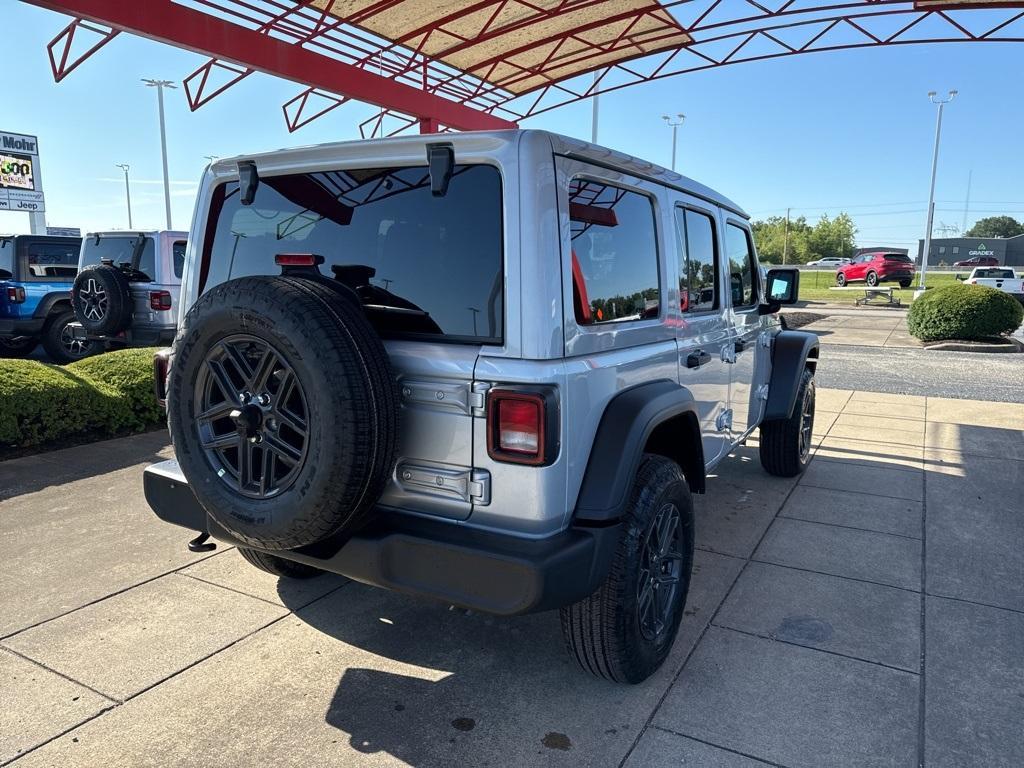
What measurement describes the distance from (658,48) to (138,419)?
10938 millimetres

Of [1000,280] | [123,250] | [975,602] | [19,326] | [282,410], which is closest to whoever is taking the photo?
[282,410]

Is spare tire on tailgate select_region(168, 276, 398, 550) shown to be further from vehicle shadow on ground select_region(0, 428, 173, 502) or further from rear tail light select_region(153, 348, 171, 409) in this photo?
vehicle shadow on ground select_region(0, 428, 173, 502)

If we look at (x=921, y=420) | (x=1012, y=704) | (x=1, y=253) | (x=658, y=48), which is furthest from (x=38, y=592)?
(x=658, y=48)

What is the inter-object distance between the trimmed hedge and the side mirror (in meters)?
5.33

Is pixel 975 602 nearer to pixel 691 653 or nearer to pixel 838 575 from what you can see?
pixel 838 575

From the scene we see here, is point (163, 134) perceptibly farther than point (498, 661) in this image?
Yes

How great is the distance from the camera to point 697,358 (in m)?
3.36

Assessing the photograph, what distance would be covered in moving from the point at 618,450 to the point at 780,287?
300cm

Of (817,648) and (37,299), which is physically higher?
(37,299)

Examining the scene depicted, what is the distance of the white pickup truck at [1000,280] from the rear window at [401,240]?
2930 cm

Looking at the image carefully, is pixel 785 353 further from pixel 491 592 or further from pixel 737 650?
pixel 491 592

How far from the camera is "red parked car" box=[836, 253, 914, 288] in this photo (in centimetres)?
3791

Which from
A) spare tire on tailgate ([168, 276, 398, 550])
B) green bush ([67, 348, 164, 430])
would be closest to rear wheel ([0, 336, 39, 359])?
green bush ([67, 348, 164, 430])

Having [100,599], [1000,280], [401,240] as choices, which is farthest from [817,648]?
[1000,280]
